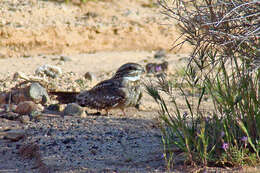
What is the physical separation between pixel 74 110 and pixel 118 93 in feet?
2.17

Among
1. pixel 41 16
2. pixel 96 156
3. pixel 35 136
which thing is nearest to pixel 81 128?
pixel 35 136

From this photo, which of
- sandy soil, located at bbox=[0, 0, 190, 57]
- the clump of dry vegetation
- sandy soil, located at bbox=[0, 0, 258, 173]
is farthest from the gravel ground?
sandy soil, located at bbox=[0, 0, 190, 57]

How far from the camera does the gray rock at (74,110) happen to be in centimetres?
643

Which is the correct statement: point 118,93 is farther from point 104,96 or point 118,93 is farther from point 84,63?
point 84,63

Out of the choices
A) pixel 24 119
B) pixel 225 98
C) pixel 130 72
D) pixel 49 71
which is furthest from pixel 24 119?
pixel 225 98

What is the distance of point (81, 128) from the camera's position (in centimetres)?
553

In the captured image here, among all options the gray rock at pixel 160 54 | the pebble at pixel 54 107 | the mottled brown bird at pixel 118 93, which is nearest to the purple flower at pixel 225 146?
the mottled brown bird at pixel 118 93

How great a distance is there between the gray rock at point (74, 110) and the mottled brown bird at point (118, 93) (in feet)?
0.89

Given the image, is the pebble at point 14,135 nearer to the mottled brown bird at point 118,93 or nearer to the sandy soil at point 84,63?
the sandy soil at point 84,63

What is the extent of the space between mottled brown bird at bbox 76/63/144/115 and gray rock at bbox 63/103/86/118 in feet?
0.89

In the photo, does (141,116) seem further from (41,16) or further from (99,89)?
(41,16)

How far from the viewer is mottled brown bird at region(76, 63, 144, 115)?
659 centimetres

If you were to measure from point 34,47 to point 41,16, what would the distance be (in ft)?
3.61

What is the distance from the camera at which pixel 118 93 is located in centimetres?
661
